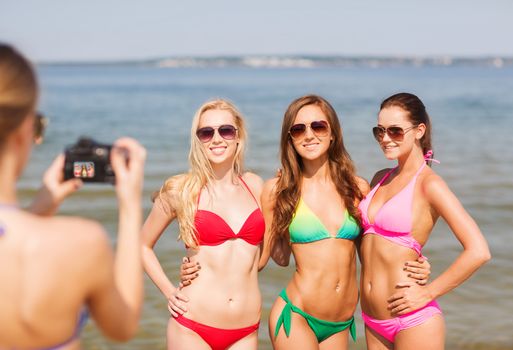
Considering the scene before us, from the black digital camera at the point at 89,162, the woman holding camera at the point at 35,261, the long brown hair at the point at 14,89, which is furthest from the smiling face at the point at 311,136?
the long brown hair at the point at 14,89

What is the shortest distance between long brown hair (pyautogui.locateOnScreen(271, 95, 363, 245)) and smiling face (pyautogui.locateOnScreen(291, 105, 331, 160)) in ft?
0.12

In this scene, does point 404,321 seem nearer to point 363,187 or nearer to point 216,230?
point 363,187

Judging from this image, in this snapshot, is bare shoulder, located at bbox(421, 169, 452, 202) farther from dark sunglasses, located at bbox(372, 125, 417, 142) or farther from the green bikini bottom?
the green bikini bottom

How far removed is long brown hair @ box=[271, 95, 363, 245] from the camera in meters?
4.82

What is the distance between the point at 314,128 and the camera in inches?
192

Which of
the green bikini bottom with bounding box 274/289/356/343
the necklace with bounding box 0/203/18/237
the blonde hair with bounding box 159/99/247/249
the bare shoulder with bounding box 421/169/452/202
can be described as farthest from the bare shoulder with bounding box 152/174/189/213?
the necklace with bounding box 0/203/18/237

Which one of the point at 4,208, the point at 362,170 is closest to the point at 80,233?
the point at 4,208

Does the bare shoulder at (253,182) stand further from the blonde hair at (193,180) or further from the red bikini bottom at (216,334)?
the red bikini bottom at (216,334)

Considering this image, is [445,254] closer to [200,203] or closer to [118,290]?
[200,203]

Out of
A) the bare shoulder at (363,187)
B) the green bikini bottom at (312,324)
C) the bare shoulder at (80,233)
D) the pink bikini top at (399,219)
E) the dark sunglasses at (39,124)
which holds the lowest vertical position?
the green bikini bottom at (312,324)

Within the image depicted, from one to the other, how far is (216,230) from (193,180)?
421 mm

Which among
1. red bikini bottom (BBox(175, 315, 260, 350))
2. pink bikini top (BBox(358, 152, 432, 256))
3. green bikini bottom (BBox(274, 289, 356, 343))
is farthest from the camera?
green bikini bottom (BBox(274, 289, 356, 343))

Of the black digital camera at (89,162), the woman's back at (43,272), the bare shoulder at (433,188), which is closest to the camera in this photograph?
the woman's back at (43,272)

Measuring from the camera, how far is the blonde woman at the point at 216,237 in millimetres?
4652
